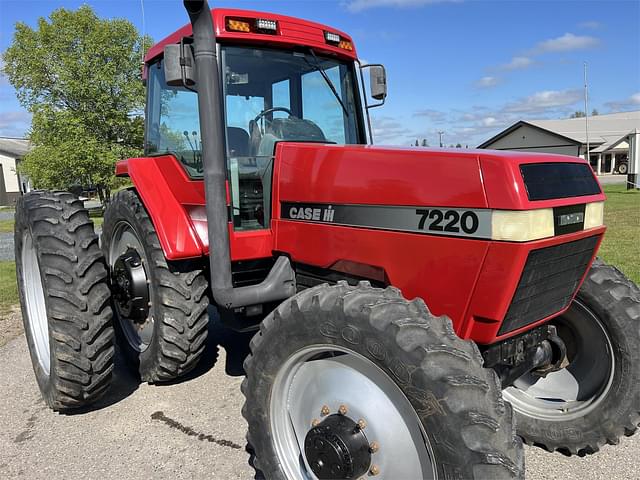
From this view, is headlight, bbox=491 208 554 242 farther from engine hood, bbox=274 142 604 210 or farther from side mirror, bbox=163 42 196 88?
side mirror, bbox=163 42 196 88

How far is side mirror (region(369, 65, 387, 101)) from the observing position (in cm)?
345

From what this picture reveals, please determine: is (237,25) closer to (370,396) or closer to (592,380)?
(370,396)

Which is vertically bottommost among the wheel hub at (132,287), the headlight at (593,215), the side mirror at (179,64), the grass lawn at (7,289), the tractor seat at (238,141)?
the grass lawn at (7,289)

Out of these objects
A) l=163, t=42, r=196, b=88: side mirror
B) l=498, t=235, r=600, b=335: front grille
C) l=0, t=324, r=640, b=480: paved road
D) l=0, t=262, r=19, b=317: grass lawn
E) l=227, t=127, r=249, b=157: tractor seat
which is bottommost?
l=0, t=262, r=19, b=317: grass lawn

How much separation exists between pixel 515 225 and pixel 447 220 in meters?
0.27

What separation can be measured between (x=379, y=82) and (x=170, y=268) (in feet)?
6.15

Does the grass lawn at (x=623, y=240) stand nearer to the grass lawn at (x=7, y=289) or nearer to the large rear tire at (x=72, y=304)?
the large rear tire at (x=72, y=304)

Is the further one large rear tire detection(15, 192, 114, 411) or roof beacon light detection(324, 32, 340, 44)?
roof beacon light detection(324, 32, 340, 44)

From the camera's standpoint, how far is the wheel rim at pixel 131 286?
11.6 feet

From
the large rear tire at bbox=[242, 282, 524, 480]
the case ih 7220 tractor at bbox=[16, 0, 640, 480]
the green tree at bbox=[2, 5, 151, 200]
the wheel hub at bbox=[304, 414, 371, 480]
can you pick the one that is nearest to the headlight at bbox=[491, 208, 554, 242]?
the case ih 7220 tractor at bbox=[16, 0, 640, 480]

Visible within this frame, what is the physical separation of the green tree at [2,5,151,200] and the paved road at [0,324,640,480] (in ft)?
57.0

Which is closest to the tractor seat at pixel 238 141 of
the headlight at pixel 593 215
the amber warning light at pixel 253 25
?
the amber warning light at pixel 253 25

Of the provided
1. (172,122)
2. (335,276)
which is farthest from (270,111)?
(335,276)

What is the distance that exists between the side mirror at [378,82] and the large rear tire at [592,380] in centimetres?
172
